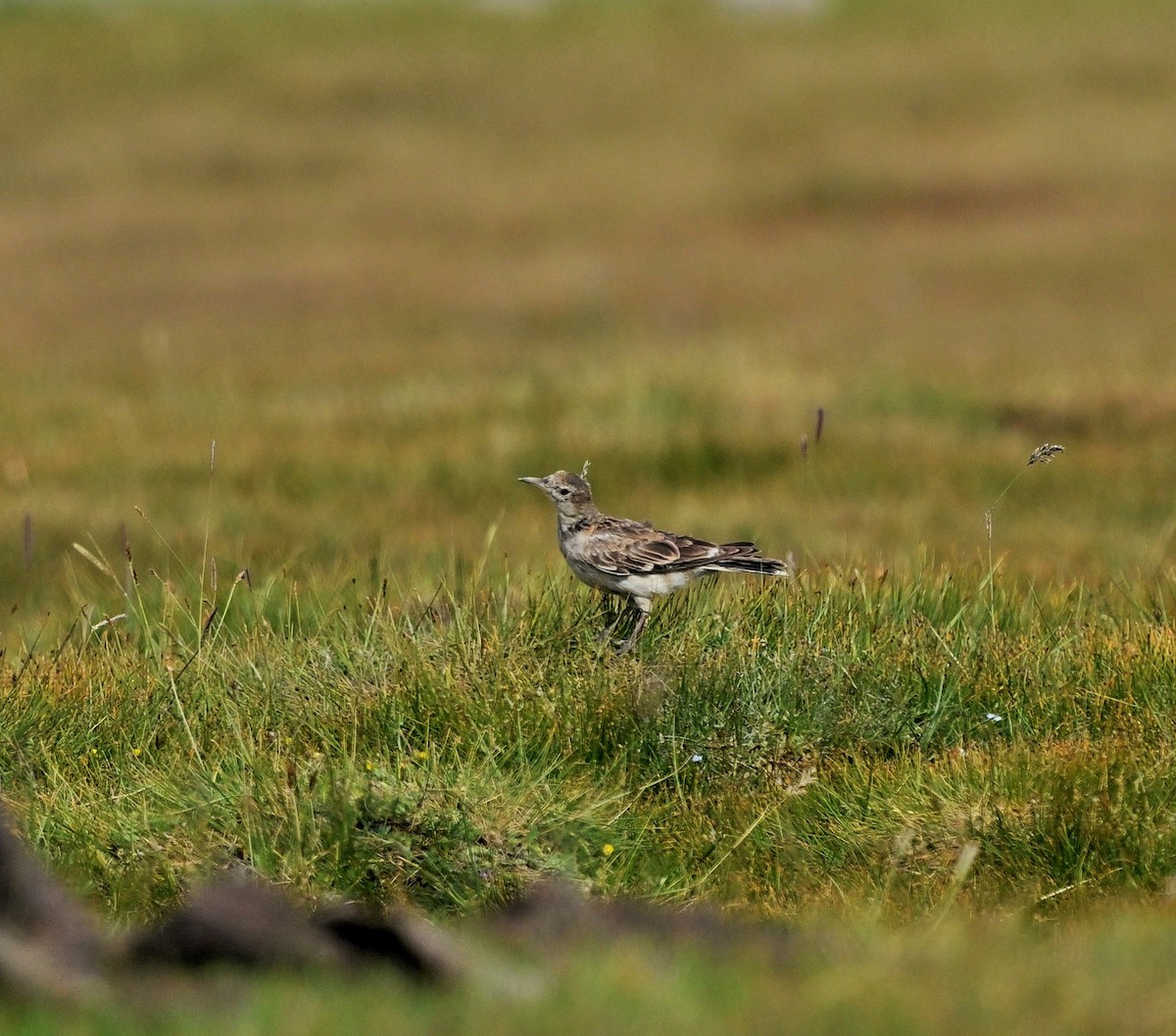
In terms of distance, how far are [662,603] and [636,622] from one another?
0.54 ft

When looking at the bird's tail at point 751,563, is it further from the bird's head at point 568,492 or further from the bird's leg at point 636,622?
the bird's head at point 568,492

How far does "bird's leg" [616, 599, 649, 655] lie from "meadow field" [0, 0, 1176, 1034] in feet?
0.20

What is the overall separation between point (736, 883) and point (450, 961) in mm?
1554

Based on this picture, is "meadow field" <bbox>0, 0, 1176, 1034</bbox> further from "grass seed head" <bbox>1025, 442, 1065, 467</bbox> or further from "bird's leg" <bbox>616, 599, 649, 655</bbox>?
"grass seed head" <bbox>1025, 442, 1065, 467</bbox>

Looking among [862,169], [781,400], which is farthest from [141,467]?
[862,169]

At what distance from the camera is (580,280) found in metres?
30.6

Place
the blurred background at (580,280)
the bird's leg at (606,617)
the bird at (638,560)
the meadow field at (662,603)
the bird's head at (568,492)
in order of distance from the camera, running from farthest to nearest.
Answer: the blurred background at (580,280) → the bird's head at (568,492) → the bird at (638,560) → the bird's leg at (606,617) → the meadow field at (662,603)

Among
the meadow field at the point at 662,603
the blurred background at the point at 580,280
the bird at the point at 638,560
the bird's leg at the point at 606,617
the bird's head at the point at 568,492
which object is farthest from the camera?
the blurred background at the point at 580,280

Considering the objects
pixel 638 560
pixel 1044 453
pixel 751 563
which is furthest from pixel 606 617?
pixel 1044 453

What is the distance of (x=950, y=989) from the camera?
305 cm

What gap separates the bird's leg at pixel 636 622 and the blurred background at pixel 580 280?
1.02 m

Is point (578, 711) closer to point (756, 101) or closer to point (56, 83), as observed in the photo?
point (756, 101)

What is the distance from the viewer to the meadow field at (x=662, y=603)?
4.54 m

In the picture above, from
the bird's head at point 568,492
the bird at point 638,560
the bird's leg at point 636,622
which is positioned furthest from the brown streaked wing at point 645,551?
the bird's head at point 568,492
